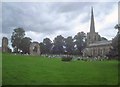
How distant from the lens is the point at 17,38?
308 ft

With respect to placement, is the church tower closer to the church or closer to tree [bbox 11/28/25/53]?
the church

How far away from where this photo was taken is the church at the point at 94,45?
4973 inches

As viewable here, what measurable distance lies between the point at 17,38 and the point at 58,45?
3142 centimetres

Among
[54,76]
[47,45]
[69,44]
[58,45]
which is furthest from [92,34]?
[54,76]

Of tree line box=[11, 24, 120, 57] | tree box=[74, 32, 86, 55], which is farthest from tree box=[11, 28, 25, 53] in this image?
tree box=[74, 32, 86, 55]

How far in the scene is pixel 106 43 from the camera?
126312mm

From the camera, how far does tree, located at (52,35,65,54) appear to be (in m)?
117

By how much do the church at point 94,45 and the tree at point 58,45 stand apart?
12.4 meters

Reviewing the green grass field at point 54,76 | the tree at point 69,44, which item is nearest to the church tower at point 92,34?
the tree at point 69,44

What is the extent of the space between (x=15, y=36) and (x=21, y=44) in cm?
400

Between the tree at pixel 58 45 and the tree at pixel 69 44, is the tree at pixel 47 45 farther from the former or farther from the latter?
the tree at pixel 69 44

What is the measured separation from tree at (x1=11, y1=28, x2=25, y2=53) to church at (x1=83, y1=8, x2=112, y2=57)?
40.2 meters

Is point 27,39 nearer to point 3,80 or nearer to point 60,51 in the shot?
point 60,51

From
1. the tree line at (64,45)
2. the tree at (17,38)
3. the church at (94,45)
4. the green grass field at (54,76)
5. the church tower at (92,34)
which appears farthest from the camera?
the church tower at (92,34)
